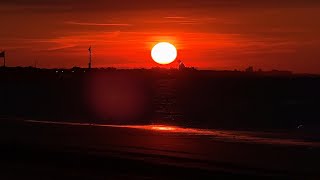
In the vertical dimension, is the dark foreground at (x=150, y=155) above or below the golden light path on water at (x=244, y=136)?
below

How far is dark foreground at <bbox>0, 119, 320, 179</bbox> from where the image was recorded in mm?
21859

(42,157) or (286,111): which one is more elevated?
(286,111)

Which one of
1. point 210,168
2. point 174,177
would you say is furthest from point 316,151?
point 174,177

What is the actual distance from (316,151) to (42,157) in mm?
10157

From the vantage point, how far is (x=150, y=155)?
26.2 m

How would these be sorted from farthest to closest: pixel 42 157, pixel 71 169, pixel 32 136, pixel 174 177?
pixel 32 136, pixel 42 157, pixel 71 169, pixel 174 177

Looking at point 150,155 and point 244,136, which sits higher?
point 244,136

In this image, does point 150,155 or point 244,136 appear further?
point 244,136

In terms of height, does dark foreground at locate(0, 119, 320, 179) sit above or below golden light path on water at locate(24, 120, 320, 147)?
below

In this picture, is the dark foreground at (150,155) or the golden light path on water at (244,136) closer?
the dark foreground at (150,155)

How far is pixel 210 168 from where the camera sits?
2292 centimetres

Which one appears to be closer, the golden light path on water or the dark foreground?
the dark foreground

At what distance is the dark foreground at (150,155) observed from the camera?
21.9 meters

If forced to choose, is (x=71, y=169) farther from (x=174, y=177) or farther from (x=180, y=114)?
(x=180, y=114)
